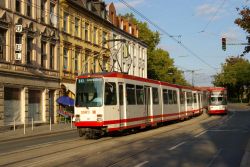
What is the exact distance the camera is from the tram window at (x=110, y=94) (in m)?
21.4

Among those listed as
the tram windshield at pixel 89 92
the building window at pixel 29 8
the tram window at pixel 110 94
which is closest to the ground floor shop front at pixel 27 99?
the building window at pixel 29 8

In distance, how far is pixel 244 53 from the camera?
30359 mm

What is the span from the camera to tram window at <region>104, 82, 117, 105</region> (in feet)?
70.2

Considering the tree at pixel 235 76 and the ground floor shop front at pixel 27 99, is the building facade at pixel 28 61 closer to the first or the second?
the ground floor shop front at pixel 27 99

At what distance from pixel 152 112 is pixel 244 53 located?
745 centimetres

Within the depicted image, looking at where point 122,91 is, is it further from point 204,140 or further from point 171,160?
point 171,160

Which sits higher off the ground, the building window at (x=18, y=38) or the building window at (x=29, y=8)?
the building window at (x=29, y=8)

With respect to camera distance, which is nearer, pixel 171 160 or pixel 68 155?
pixel 171 160

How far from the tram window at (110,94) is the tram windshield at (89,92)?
9.5 inches

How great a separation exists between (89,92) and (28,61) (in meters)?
14.4

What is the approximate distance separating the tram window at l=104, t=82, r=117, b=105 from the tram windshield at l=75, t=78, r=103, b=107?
242 millimetres

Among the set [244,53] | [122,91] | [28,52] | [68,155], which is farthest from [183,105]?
[68,155]

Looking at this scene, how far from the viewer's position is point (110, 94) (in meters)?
21.7

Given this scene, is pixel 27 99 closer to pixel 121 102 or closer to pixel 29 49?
pixel 29 49
